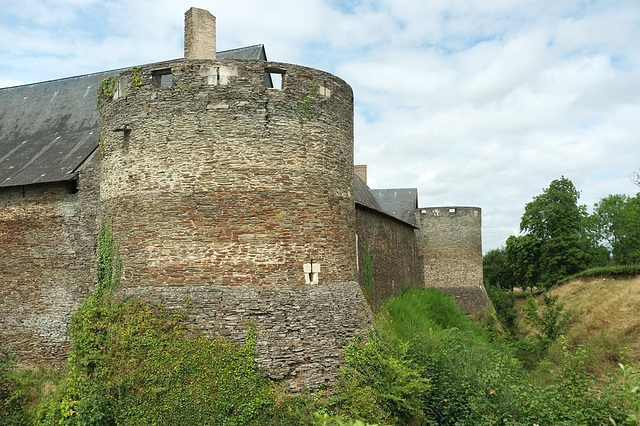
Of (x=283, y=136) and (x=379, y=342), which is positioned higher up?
(x=283, y=136)

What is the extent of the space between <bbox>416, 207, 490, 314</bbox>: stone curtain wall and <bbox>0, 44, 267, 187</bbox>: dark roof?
14505 mm

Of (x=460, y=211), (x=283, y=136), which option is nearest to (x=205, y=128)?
(x=283, y=136)

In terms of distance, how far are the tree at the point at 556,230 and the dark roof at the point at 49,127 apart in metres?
22.0

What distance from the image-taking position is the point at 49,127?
592 inches

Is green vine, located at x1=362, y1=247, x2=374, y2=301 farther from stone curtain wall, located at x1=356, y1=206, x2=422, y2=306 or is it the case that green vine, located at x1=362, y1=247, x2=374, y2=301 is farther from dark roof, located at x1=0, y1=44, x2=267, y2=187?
dark roof, located at x1=0, y1=44, x2=267, y2=187

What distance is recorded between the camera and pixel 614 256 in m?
40.3

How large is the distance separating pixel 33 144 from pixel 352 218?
394 inches

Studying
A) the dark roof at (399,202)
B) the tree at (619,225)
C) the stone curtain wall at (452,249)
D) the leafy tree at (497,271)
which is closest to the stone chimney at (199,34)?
the dark roof at (399,202)

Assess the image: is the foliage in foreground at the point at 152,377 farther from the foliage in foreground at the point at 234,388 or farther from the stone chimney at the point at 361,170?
the stone chimney at the point at 361,170

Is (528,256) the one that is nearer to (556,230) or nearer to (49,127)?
(556,230)

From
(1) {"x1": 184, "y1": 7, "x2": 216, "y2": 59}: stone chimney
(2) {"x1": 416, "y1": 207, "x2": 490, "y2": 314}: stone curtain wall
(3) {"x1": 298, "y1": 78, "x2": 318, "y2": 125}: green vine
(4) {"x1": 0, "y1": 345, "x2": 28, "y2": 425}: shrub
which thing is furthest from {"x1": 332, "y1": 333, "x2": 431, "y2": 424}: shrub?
(2) {"x1": 416, "y1": 207, "x2": 490, "y2": 314}: stone curtain wall

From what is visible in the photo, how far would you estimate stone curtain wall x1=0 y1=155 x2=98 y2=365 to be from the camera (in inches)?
473

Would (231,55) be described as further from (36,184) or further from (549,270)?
(549,270)

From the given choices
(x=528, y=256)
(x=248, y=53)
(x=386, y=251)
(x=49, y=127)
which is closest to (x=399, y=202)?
(x=528, y=256)
